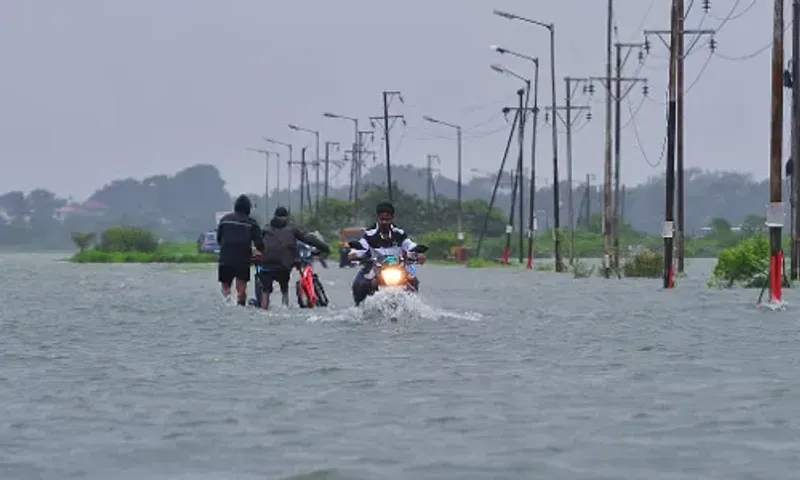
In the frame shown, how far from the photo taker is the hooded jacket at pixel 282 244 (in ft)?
86.0

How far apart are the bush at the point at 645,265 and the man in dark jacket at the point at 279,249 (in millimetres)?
30529

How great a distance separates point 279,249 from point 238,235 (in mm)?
1028

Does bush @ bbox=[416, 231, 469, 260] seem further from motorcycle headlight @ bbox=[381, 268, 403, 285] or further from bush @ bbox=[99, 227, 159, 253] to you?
motorcycle headlight @ bbox=[381, 268, 403, 285]

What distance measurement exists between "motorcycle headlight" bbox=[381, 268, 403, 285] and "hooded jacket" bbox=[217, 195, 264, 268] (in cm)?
275

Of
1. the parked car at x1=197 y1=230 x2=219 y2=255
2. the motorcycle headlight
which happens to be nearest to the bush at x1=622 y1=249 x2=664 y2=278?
the motorcycle headlight

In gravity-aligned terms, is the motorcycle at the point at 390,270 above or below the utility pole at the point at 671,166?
below

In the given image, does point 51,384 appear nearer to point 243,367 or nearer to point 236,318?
point 243,367

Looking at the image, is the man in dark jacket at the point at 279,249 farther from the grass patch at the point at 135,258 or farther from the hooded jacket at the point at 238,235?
the grass patch at the point at 135,258

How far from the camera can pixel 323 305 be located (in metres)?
28.4

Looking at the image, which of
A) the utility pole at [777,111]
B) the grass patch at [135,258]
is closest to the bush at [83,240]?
the grass patch at [135,258]

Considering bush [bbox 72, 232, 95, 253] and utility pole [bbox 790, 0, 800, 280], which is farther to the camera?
bush [bbox 72, 232, 95, 253]

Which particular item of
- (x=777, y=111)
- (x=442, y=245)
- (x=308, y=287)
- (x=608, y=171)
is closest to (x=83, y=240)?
(x=442, y=245)

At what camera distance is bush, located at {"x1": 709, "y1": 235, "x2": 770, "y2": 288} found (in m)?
43.4

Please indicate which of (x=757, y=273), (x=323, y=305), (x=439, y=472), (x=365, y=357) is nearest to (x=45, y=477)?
(x=439, y=472)
